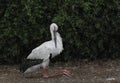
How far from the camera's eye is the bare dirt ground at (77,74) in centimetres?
1090

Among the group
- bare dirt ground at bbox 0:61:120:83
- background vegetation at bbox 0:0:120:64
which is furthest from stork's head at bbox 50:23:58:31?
bare dirt ground at bbox 0:61:120:83

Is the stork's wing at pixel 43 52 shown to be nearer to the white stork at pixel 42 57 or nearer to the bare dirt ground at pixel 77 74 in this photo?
the white stork at pixel 42 57

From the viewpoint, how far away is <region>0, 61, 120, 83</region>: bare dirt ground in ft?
35.8

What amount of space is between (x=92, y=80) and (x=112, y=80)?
0.44 metres

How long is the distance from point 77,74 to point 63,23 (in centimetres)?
150

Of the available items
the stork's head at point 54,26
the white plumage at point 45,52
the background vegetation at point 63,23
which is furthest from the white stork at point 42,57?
the background vegetation at point 63,23

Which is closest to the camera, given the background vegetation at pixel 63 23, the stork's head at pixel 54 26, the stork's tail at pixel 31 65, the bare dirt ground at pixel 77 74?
the bare dirt ground at pixel 77 74

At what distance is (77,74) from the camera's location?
457 inches

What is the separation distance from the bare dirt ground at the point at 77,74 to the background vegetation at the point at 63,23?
36 cm

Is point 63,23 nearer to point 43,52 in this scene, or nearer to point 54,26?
point 54,26

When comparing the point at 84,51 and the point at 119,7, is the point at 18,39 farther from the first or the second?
the point at 119,7

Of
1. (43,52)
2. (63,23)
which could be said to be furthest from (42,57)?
(63,23)

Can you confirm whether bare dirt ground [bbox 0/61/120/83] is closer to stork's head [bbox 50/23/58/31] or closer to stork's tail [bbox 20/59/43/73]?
stork's tail [bbox 20/59/43/73]

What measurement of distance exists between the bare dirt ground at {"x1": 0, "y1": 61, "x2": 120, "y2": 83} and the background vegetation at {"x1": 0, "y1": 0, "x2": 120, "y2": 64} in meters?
0.36
